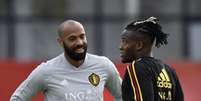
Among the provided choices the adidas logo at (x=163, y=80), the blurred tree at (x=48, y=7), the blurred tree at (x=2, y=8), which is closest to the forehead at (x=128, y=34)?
the adidas logo at (x=163, y=80)

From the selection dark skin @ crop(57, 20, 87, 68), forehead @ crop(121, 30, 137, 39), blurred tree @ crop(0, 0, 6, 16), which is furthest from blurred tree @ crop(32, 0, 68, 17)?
forehead @ crop(121, 30, 137, 39)

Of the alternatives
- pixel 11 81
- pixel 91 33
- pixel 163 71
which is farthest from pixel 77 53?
pixel 91 33

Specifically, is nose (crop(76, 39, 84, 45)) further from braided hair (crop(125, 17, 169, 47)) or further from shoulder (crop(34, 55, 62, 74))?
braided hair (crop(125, 17, 169, 47))

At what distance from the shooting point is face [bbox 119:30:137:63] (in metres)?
6.70

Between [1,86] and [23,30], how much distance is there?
26.8 ft

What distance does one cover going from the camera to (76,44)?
24.4ft

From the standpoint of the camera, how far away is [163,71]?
6.73 m

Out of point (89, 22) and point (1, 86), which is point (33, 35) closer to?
point (89, 22)

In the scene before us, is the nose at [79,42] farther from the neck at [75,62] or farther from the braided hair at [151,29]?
the braided hair at [151,29]

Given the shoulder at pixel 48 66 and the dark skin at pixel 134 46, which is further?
the shoulder at pixel 48 66

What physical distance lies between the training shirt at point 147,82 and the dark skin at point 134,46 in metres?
0.07

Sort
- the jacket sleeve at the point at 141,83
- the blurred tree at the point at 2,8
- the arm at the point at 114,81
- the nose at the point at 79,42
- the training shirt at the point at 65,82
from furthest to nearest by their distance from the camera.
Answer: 1. the blurred tree at the point at 2,8
2. the arm at the point at 114,81
3. the training shirt at the point at 65,82
4. the nose at the point at 79,42
5. the jacket sleeve at the point at 141,83

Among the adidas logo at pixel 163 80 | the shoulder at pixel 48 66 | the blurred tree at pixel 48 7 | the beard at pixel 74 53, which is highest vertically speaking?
the beard at pixel 74 53

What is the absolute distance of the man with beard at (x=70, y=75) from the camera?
749 cm
